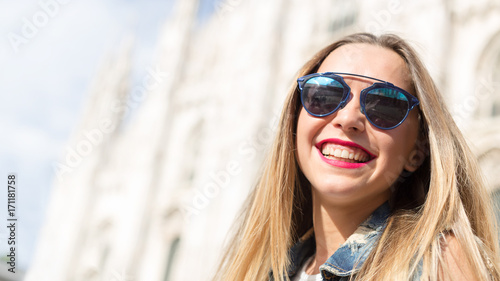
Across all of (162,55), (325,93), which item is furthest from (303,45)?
(325,93)

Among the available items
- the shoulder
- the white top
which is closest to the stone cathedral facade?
the white top

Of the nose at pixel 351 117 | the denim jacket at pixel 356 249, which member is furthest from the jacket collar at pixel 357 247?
the nose at pixel 351 117

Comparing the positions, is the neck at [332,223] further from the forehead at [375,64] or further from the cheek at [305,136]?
the forehead at [375,64]

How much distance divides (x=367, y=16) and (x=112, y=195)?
38.1 feet

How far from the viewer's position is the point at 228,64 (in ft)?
51.4

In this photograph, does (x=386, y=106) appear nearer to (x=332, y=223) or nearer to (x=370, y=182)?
(x=370, y=182)

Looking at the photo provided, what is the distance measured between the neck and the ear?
0.15 meters

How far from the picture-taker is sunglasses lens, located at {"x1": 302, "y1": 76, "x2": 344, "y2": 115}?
1.62 m

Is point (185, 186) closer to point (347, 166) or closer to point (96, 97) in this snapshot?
point (96, 97)

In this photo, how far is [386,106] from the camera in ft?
5.10

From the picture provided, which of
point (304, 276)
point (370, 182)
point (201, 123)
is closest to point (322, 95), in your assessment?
point (370, 182)

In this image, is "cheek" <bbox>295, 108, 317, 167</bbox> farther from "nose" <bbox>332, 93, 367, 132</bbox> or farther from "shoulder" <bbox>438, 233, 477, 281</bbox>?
"shoulder" <bbox>438, 233, 477, 281</bbox>

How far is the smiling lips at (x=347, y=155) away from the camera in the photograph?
5.08 ft

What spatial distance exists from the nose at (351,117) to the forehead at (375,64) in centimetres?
10
